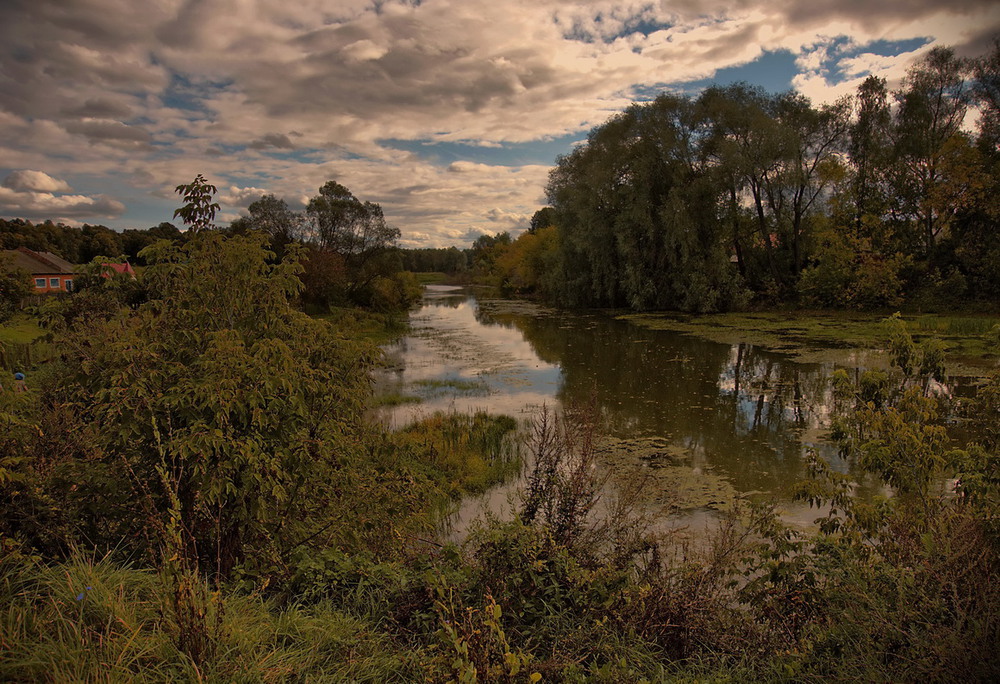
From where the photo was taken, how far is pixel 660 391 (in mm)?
13242

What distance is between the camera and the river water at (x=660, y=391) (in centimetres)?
834

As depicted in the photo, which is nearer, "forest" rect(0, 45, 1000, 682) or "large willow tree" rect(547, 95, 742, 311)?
"forest" rect(0, 45, 1000, 682)

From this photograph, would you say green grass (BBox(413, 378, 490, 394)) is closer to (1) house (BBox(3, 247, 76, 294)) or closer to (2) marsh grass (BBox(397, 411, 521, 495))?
(2) marsh grass (BBox(397, 411, 521, 495))

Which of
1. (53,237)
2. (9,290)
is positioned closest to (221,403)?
(9,290)

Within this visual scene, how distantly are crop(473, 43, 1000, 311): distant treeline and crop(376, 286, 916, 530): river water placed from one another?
7.48 meters

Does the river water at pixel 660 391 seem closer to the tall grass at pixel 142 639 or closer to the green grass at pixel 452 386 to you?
the green grass at pixel 452 386

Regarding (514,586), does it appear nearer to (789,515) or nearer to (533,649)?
(533,649)

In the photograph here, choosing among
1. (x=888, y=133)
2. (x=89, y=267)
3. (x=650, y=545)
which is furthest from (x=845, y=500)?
(x=888, y=133)

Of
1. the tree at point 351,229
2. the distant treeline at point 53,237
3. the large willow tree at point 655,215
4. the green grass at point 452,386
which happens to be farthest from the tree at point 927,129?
the distant treeline at point 53,237

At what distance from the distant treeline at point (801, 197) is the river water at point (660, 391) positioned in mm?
7483

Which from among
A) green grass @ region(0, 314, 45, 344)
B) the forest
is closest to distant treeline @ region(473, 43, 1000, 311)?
the forest

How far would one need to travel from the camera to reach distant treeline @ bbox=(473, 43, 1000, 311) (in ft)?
76.2

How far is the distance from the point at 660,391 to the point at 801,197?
20793mm

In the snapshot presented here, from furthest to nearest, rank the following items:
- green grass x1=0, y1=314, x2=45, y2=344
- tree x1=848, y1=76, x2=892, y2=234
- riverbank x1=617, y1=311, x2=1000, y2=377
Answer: tree x1=848, y1=76, x2=892, y2=234, riverbank x1=617, y1=311, x2=1000, y2=377, green grass x1=0, y1=314, x2=45, y2=344
